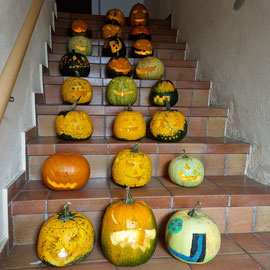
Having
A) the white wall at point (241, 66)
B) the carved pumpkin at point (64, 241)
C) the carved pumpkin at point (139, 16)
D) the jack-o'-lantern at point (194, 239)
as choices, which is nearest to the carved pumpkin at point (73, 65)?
the white wall at point (241, 66)

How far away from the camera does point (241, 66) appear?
2146mm

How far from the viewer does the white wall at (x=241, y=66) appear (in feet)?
6.10

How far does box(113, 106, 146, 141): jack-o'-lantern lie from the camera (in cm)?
191

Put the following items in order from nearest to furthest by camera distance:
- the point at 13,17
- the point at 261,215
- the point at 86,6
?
the point at 13,17 → the point at 261,215 → the point at 86,6

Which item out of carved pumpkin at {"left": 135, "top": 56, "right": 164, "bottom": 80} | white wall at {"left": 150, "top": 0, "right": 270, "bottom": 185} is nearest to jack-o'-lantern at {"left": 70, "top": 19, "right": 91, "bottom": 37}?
carved pumpkin at {"left": 135, "top": 56, "right": 164, "bottom": 80}

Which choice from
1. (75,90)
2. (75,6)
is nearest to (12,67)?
(75,90)

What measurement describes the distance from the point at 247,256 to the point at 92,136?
140 centimetres

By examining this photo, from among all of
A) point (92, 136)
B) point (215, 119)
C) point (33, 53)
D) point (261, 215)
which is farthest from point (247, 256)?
point (33, 53)

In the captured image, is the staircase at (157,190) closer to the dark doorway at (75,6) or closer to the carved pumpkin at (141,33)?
the carved pumpkin at (141,33)

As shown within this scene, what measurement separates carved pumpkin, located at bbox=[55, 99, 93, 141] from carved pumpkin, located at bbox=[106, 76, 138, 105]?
44 centimetres

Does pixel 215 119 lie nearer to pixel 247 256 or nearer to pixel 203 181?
pixel 203 181

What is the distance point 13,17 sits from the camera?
1396mm

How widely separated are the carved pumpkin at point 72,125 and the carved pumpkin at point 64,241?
0.71 meters

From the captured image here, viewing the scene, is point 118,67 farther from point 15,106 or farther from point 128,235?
point 128,235
